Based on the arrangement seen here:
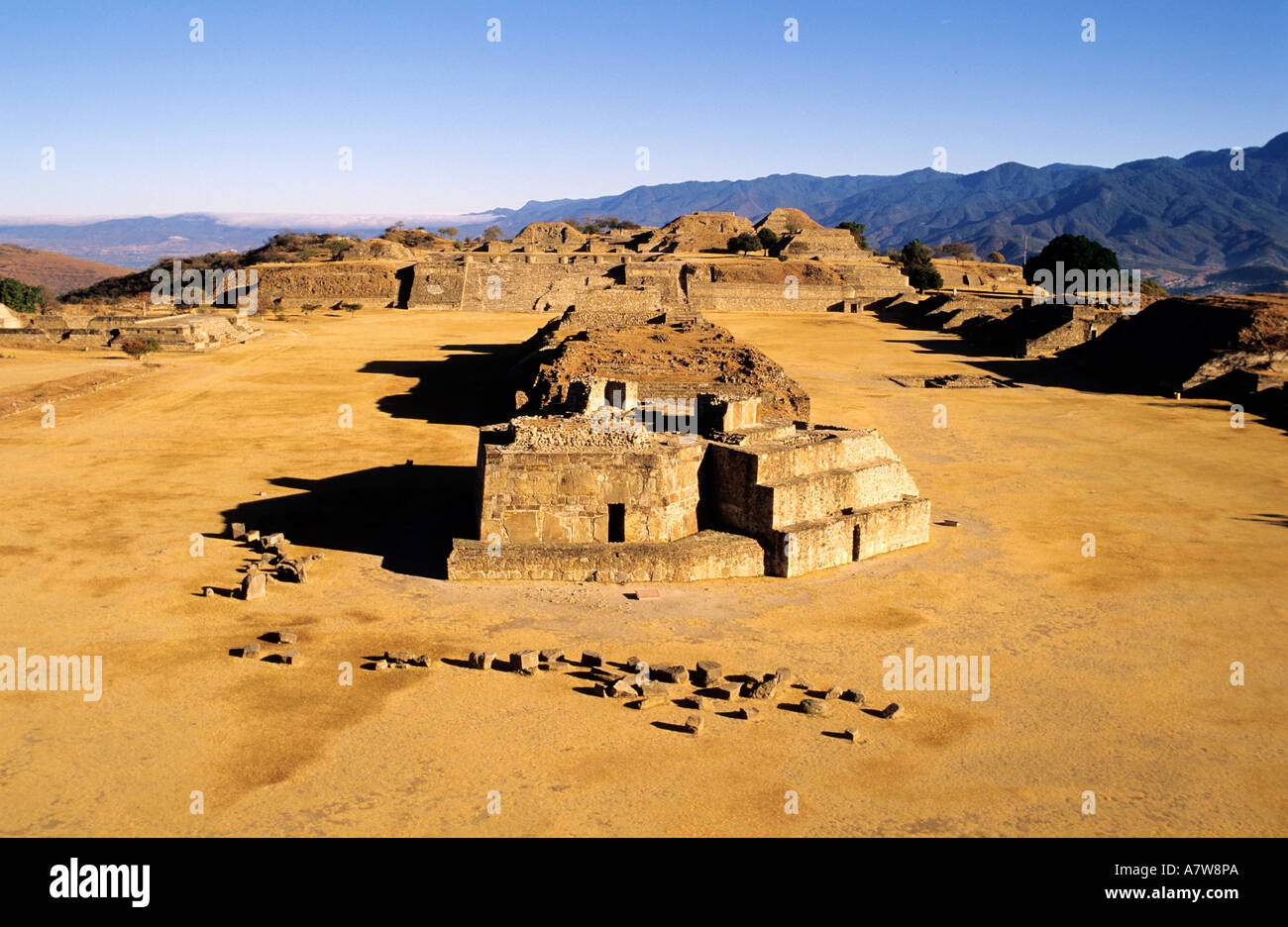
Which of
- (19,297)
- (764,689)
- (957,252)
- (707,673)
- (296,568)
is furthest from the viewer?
(957,252)

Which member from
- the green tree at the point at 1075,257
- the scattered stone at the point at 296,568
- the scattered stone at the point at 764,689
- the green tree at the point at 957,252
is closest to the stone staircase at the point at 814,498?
the scattered stone at the point at 764,689

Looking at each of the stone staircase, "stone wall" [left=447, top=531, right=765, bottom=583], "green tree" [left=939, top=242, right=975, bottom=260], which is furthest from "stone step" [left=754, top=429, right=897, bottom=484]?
"green tree" [left=939, top=242, right=975, bottom=260]

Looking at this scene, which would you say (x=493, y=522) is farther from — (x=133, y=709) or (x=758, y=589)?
(x=133, y=709)

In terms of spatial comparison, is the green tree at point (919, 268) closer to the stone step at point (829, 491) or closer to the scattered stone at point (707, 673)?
the stone step at point (829, 491)

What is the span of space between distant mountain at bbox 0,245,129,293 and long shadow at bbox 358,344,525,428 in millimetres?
→ 76966

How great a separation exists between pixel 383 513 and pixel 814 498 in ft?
22.9

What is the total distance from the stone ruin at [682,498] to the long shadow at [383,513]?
48.3 inches

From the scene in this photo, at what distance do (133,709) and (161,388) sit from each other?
820 inches

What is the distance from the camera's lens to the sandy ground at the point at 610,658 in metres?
7.06

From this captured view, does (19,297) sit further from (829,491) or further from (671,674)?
(671,674)

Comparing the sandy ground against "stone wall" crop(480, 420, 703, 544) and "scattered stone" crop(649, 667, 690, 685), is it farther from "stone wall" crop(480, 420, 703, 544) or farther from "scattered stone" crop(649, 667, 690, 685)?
"stone wall" crop(480, 420, 703, 544)

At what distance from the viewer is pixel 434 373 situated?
28.6 metres

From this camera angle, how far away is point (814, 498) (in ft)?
40.9

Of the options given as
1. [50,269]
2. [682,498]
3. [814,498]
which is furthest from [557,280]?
[50,269]
